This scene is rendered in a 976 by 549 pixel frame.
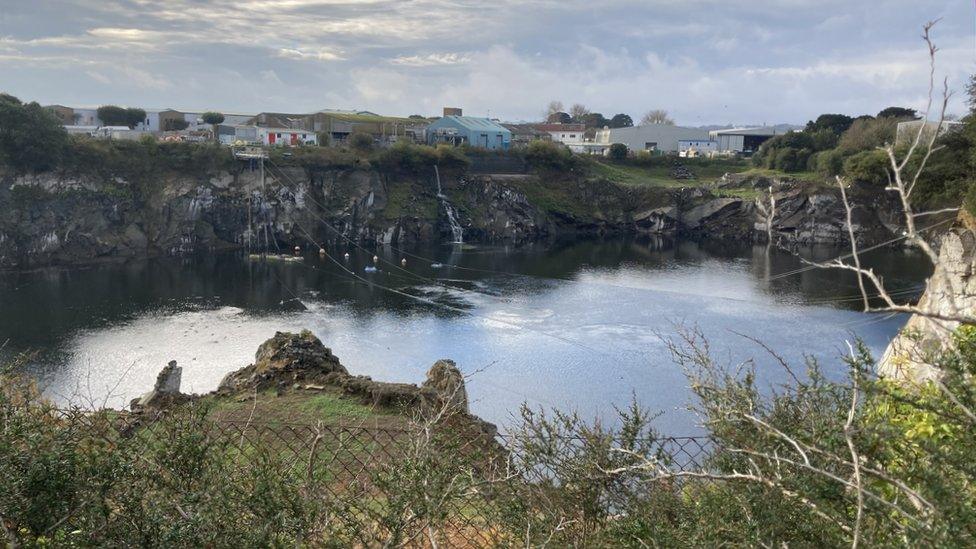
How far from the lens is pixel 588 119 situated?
14112 cm

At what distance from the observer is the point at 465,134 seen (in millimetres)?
83500

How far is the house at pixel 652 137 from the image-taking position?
97.2 m

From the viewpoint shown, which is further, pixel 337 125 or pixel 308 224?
pixel 337 125

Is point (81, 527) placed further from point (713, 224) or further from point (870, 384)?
point (713, 224)

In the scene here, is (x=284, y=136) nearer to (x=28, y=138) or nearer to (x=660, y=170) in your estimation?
(x=28, y=138)

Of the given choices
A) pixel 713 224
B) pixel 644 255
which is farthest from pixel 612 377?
pixel 713 224

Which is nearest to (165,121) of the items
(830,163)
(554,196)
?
(554,196)

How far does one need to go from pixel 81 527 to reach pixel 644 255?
59342 mm

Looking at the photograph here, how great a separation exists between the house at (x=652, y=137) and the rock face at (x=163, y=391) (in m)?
80.9

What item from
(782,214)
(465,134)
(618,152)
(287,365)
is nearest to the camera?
(287,365)

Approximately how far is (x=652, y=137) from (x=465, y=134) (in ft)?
91.5

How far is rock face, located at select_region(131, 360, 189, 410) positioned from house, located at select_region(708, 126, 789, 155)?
85286 millimetres

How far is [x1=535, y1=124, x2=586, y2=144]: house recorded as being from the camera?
4316 inches

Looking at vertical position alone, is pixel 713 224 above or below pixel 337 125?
below
